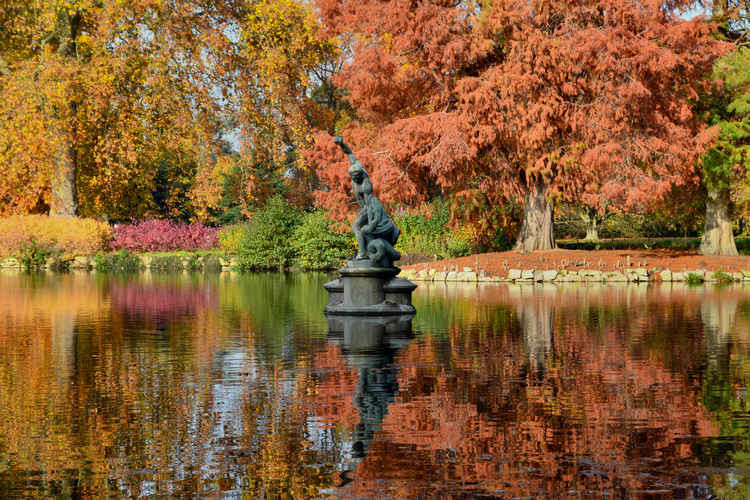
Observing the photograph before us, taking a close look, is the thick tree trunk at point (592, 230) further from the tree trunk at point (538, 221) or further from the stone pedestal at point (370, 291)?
the stone pedestal at point (370, 291)

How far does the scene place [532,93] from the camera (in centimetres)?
2916

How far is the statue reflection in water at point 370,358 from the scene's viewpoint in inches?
285

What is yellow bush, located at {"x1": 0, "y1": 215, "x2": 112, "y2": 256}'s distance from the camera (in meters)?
38.5

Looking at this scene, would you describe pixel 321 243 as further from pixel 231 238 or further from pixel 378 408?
pixel 378 408

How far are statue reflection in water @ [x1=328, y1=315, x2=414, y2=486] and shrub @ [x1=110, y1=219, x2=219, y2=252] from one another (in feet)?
90.9

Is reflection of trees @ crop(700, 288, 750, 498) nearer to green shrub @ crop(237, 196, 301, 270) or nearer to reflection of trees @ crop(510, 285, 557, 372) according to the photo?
reflection of trees @ crop(510, 285, 557, 372)

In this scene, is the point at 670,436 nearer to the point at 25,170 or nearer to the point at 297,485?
the point at 297,485

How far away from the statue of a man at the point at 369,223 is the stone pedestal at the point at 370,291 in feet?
1.11

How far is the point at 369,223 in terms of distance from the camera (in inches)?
707

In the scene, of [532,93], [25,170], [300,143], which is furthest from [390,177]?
[25,170]

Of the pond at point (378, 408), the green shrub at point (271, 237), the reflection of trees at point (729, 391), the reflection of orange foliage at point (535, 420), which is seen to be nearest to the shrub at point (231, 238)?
the green shrub at point (271, 237)

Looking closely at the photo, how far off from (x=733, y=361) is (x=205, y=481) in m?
7.34

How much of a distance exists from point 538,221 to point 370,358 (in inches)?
846

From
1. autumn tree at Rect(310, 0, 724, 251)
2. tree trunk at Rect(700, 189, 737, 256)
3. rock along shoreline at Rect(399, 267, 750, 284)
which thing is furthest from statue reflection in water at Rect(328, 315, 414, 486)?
tree trunk at Rect(700, 189, 737, 256)
